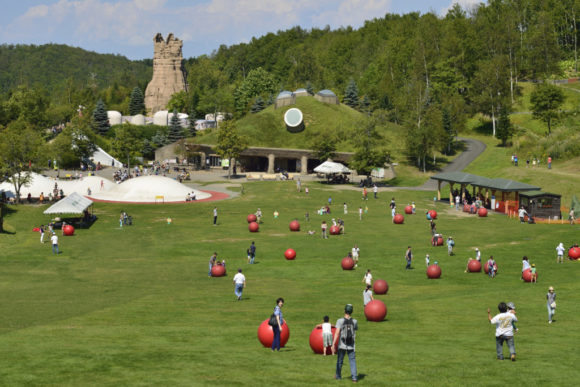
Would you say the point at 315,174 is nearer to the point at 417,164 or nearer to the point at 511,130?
the point at 417,164

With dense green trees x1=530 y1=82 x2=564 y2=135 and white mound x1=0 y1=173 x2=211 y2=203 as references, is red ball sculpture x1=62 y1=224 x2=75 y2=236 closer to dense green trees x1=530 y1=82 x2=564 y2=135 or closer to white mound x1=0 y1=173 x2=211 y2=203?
white mound x1=0 y1=173 x2=211 y2=203

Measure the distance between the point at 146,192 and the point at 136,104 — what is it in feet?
387

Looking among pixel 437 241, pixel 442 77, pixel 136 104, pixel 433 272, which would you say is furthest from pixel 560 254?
pixel 136 104

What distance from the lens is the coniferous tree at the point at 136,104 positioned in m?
186

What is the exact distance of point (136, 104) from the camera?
612 ft

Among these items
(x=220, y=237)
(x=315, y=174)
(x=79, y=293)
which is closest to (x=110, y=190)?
(x=220, y=237)

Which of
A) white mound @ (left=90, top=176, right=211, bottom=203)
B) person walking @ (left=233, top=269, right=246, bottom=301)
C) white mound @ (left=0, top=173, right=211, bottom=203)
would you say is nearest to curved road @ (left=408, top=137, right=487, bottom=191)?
white mound @ (left=90, top=176, right=211, bottom=203)

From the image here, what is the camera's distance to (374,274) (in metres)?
38.1

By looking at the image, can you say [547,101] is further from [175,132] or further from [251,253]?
[251,253]

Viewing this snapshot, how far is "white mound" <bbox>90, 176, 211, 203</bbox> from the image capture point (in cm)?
7475

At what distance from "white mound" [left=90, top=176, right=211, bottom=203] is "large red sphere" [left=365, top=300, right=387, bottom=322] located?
52.7 m

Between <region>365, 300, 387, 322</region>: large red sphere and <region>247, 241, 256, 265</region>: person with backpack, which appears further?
<region>247, 241, 256, 265</region>: person with backpack

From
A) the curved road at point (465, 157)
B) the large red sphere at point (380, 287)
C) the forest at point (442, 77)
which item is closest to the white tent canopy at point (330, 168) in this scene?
the curved road at point (465, 157)

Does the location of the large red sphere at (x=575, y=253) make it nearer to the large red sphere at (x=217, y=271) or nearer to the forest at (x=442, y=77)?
the large red sphere at (x=217, y=271)
